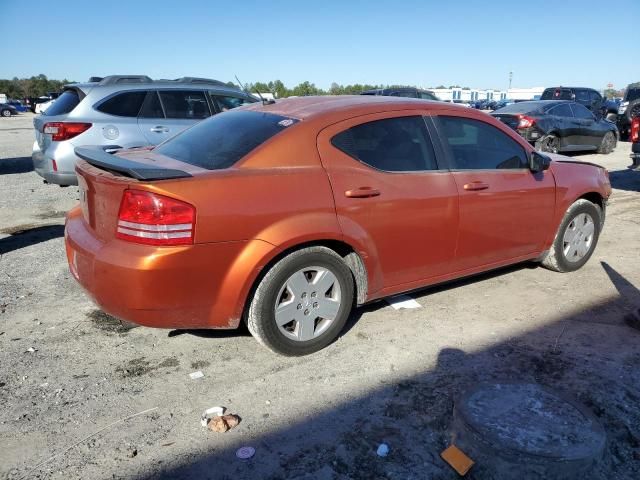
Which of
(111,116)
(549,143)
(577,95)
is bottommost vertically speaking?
(549,143)

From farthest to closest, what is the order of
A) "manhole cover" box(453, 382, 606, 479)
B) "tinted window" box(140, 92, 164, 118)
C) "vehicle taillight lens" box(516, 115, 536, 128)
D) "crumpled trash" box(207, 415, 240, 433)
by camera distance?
"vehicle taillight lens" box(516, 115, 536, 128)
"tinted window" box(140, 92, 164, 118)
"crumpled trash" box(207, 415, 240, 433)
"manhole cover" box(453, 382, 606, 479)

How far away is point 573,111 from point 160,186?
13333mm

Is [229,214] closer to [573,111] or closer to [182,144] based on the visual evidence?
[182,144]

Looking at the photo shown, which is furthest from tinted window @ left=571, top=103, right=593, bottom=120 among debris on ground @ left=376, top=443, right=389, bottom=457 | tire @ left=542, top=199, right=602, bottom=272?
debris on ground @ left=376, top=443, right=389, bottom=457

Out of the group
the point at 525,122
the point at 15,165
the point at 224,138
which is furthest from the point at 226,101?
the point at 525,122

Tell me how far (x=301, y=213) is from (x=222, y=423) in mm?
1267

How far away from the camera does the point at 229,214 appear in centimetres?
294

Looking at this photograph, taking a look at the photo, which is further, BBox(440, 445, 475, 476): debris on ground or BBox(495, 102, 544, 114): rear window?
BBox(495, 102, 544, 114): rear window

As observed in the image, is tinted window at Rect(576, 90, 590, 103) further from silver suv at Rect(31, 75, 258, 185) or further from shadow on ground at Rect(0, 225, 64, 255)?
shadow on ground at Rect(0, 225, 64, 255)

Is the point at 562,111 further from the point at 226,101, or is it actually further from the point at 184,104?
the point at 184,104

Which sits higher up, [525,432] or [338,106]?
[338,106]

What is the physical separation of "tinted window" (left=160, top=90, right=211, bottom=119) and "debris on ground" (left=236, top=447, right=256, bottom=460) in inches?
233

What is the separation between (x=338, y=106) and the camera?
3635 mm

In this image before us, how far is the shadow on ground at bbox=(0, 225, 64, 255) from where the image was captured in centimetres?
578
